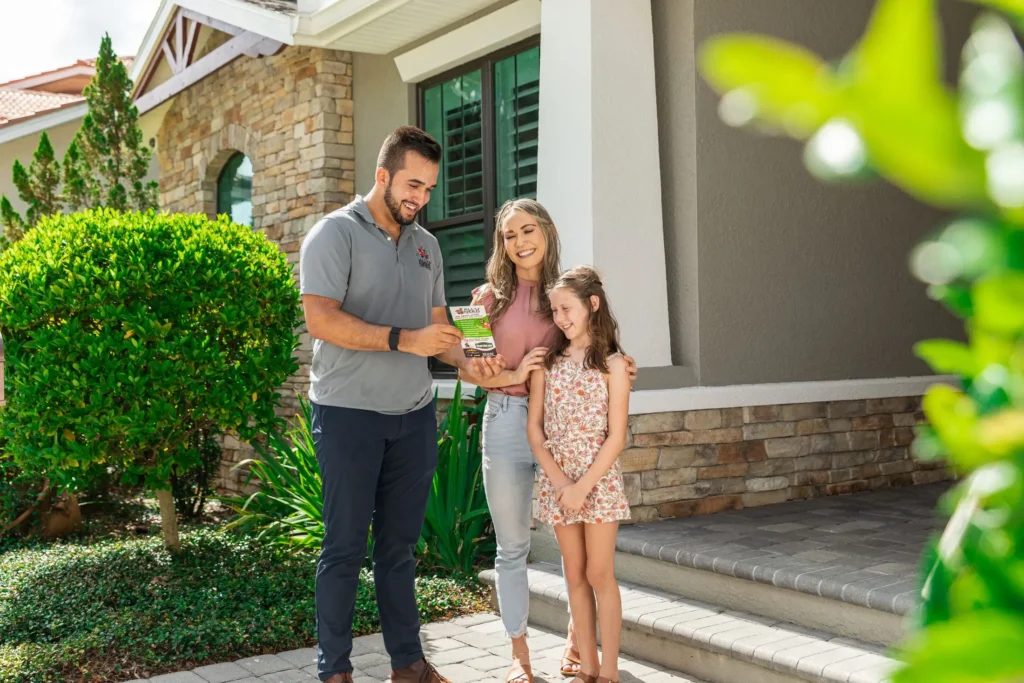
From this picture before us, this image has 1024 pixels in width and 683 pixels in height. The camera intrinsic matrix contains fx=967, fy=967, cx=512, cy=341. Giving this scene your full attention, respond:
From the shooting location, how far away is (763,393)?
5387mm

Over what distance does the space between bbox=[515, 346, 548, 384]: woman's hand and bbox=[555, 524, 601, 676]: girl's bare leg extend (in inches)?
23.1

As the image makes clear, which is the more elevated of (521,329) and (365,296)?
(365,296)

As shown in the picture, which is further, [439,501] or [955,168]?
[439,501]

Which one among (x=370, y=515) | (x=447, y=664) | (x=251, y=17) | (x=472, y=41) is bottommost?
(x=447, y=664)

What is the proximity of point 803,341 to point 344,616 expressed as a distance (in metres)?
3.30

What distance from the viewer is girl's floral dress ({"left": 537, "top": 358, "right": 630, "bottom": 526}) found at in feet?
11.7

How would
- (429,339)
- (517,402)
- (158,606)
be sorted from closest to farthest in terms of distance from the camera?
(429,339)
(517,402)
(158,606)

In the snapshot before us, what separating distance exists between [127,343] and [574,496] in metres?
3.01

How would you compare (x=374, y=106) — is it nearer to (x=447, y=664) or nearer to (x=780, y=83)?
(x=447, y=664)

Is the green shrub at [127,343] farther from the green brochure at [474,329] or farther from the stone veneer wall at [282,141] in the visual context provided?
the green brochure at [474,329]

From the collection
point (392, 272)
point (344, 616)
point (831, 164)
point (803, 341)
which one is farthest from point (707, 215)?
point (831, 164)

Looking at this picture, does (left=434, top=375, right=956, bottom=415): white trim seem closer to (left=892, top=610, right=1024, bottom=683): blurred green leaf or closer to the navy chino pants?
the navy chino pants

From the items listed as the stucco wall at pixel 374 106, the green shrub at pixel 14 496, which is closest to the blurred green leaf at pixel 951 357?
the stucco wall at pixel 374 106

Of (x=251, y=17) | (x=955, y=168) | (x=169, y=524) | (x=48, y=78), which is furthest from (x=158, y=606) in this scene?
(x=48, y=78)
